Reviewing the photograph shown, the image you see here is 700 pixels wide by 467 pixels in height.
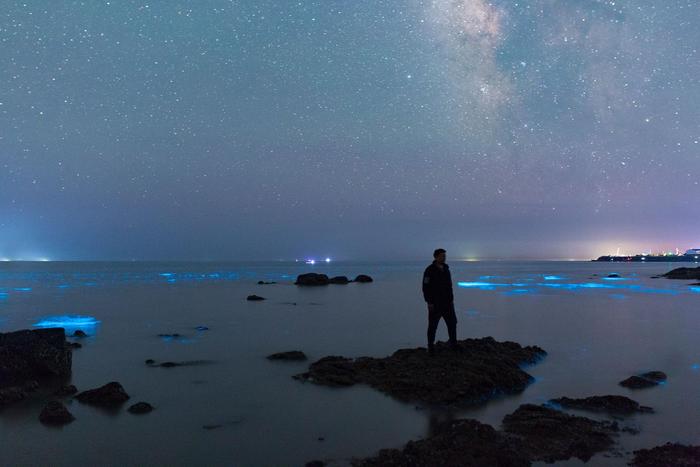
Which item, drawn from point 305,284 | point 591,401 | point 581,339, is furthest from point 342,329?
point 305,284

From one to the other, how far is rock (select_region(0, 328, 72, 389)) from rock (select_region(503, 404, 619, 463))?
11.1 metres

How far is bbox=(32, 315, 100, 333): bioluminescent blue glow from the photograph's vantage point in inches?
1018

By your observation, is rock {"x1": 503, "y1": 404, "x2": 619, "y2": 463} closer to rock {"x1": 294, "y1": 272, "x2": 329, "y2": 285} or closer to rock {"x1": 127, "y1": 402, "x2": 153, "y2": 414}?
rock {"x1": 127, "y1": 402, "x2": 153, "y2": 414}

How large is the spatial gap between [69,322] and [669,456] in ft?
98.3

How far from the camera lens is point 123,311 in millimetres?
34094

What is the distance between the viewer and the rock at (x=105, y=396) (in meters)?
10.1

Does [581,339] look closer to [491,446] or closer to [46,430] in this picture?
[491,446]

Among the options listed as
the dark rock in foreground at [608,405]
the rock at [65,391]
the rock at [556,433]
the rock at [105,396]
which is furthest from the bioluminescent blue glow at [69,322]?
the dark rock in foreground at [608,405]

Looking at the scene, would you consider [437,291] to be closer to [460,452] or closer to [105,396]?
[460,452]

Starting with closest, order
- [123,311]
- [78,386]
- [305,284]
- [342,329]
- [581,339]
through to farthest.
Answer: [78,386] < [581,339] < [342,329] < [123,311] < [305,284]

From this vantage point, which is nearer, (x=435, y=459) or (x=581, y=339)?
(x=435, y=459)

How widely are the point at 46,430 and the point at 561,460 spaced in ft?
27.9

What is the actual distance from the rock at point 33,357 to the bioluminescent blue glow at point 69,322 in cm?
1266

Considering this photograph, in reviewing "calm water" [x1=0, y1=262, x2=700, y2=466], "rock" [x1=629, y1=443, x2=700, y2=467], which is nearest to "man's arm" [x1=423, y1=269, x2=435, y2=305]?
"calm water" [x1=0, y1=262, x2=700, y2=466]
